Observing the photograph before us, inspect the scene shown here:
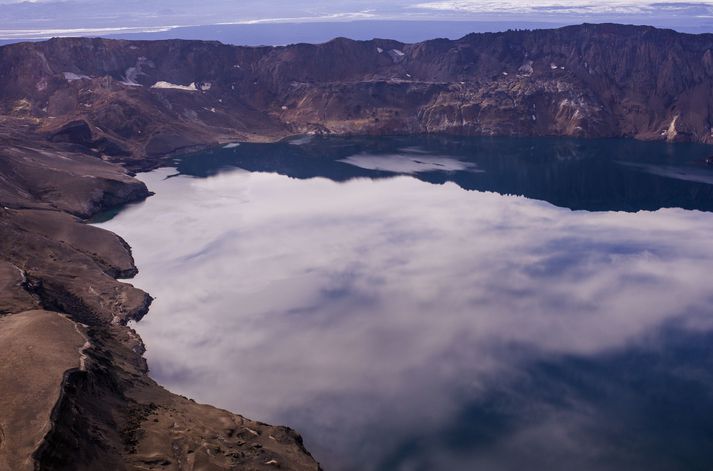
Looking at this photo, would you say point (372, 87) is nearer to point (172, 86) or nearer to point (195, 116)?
point (195, 116)

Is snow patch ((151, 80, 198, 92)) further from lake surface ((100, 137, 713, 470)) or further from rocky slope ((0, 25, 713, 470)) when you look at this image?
lake surface ((100, 137, 713, 470))

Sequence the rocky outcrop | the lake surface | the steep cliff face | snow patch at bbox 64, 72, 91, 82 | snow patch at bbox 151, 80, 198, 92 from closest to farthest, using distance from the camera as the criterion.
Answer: the rocky outcrop → the lake surface → the steep cliff face → snow patch at bbox 64, 72, 91, 82 → snow patch at bbox 151, 80, 198, 92

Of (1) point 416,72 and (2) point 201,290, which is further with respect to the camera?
(1) point 416,72

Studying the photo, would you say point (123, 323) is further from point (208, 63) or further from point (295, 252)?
point (208, 63)

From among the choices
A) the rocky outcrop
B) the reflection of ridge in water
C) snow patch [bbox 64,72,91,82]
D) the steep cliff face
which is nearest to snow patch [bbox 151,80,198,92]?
the steep cliff face

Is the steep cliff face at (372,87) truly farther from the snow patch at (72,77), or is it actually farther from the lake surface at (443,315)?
the lake surface at (443,315)

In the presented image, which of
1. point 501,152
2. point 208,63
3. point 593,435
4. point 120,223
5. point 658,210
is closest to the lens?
point 593,435

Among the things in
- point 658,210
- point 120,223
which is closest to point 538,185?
point 658,210
